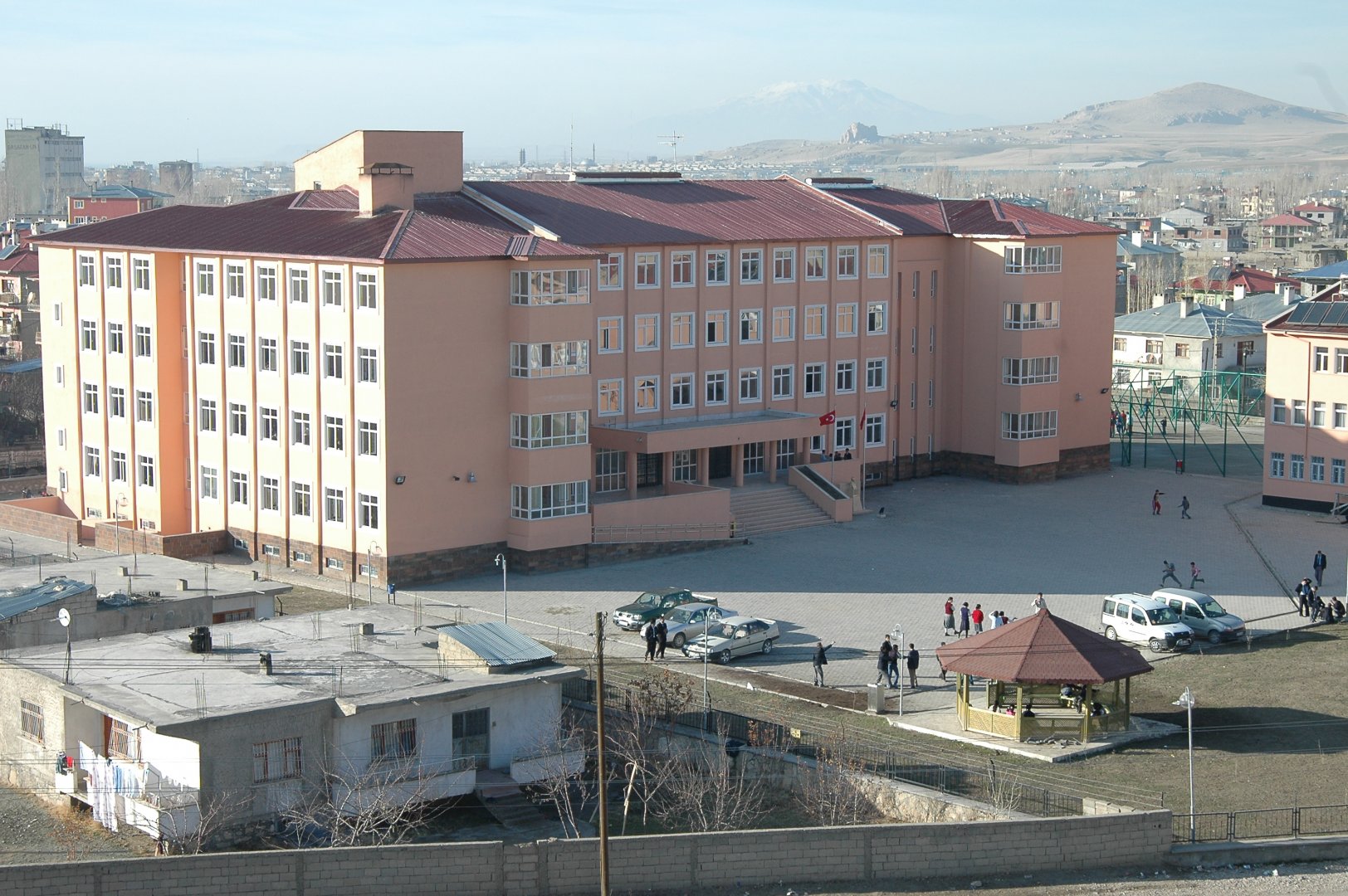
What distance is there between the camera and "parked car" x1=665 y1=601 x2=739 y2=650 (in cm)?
4175

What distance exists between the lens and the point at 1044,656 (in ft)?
113

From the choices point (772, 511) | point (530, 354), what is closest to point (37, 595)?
point (530, 354)

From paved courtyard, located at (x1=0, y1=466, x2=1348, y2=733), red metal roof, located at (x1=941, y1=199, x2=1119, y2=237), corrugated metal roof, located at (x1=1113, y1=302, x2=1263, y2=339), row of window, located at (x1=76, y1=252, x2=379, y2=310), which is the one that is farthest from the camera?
corrugated metal roof, located at (x1=1113, y1=302, x2=1263, y2=339)

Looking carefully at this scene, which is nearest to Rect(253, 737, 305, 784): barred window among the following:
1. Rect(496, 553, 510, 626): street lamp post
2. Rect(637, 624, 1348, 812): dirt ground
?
Rect(637, 624, 1348, 812): dirt ground

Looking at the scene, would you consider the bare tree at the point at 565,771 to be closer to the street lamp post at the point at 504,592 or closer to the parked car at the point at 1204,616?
the street lamp post at the point at 504,592

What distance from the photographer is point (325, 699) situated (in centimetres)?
3103

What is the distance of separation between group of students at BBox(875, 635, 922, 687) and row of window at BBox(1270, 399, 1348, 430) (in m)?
25.5

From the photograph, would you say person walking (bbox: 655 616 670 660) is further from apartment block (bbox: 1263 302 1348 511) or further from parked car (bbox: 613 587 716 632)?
apartment block (bbox: 1263 302 1348 511)

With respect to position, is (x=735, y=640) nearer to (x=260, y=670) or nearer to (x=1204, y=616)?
(x=1204, y=616)

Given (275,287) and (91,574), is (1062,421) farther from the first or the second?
(91,574)

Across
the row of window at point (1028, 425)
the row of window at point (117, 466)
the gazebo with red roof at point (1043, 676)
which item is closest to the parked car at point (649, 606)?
the gazebo with red roof at point (1043, 676)

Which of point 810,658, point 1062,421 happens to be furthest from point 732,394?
point 810,658

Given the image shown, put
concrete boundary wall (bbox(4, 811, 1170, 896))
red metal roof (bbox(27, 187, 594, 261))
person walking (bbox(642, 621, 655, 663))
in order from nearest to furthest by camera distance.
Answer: concrete boundary wall (bbox(4, 811, 1170, 896)) < person walking (bbox(642, 621, 655, 663)) < red metal roof (bbox(27, 187, 594, 261))

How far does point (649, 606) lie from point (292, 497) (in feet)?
40.7
